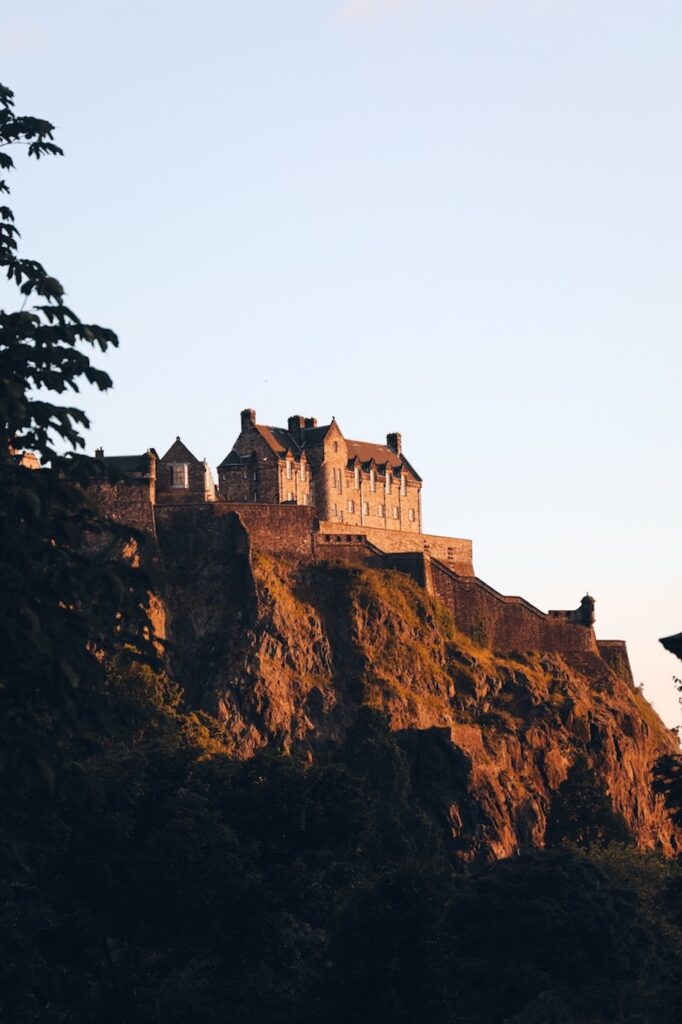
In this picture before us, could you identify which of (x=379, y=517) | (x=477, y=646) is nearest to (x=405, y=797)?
(x=477, y=646)

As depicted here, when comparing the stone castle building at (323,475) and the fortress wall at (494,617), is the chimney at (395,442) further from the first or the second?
the fortress wall at (494,617)

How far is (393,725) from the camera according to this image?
12662cm

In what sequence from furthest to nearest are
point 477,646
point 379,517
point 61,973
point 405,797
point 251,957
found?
point 379,517 → point 477,646 → point 405,797 → point 251,957 → point 61,973

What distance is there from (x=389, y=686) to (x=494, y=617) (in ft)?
54.2

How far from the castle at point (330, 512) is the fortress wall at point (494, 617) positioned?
0.25 feet

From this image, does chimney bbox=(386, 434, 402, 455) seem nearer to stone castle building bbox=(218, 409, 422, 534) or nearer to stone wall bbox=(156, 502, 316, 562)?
stone castle building bbox=(218, 409, 422, 534)

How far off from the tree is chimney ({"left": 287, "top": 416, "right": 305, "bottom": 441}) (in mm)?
108308

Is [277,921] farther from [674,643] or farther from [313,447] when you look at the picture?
[313,447]

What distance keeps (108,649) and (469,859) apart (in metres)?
91.1

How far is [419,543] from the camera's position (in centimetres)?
14550

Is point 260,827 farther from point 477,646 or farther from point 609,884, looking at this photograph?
point 477,646

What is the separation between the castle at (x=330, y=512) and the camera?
127875mm

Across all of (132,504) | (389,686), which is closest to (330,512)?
(389,686)

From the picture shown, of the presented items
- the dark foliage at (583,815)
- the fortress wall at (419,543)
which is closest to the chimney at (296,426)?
the fortress wall at (419,543)
